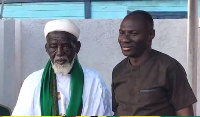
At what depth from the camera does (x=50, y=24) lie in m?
3.72

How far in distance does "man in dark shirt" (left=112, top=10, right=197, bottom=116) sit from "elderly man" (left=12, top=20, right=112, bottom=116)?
1.06 feet

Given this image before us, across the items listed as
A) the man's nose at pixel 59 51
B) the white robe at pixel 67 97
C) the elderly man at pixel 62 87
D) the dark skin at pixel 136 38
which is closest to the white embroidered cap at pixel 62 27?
the elderly man at pixel 62 87

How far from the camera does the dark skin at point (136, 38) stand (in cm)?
322

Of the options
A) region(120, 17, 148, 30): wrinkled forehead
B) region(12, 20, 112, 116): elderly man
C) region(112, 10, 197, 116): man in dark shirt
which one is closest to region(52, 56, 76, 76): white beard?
region(12, 20, 112, 116): elderly man

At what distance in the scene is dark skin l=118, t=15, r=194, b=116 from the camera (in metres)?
3.22

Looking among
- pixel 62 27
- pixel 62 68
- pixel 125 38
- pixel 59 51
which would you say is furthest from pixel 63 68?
pixel 125 38

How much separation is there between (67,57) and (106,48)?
3252mm

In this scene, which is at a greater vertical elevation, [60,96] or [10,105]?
[60,96]

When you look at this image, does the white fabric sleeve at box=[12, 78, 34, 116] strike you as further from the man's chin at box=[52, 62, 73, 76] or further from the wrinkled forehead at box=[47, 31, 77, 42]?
the wrinkled forehead at box=[47, 31, 77, 42]

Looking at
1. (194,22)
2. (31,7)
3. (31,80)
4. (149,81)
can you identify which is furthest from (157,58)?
(31,7)

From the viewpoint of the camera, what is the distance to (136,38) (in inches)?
127

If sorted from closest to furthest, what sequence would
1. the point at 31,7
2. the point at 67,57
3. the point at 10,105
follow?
the point at 67,57 → the point at 10,105 → the point at 31,7

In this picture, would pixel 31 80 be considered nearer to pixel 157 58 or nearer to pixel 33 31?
pixel 157 58

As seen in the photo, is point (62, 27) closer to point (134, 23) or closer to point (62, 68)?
point (62, 68)
